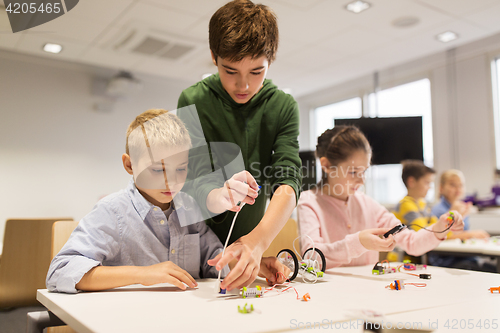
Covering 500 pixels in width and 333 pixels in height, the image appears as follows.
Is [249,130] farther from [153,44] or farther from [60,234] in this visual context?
[153,44]

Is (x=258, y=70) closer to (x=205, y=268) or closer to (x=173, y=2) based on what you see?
(x=205, y=268)

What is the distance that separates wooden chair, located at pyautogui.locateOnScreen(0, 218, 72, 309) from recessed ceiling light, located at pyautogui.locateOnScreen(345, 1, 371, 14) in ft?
10.1

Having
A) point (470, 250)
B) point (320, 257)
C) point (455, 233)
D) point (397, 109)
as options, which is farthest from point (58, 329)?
point (397, 109)

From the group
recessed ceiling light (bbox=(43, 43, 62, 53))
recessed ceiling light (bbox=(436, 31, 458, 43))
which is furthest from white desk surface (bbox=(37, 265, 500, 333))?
recessed ceiling light (bbox=(43, 43, 62, 53))

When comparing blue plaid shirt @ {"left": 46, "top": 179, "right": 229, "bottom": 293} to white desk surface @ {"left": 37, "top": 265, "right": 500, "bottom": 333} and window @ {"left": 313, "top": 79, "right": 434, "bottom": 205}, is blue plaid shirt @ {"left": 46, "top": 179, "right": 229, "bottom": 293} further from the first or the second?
window @ {"left": 313, "top": 79, "right": 434, "bottom": 205}

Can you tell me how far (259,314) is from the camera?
0.66m

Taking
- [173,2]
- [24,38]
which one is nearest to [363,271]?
[173,2]

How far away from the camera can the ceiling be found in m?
3.43

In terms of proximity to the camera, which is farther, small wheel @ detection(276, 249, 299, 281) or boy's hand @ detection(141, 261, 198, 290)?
small wheel @ detection(276, 249, 299, 281)

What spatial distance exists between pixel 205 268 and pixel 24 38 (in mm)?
3630

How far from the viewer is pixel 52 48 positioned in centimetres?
421

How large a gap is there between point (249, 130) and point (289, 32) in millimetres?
3080

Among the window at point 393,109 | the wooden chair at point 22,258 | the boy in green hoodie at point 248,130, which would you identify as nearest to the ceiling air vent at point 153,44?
the window at point 393,109

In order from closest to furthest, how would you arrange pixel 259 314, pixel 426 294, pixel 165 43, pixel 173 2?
1. pixel 259 314
2. pixel 426 294
3. pixel 173 2
4. pixel 165 43
